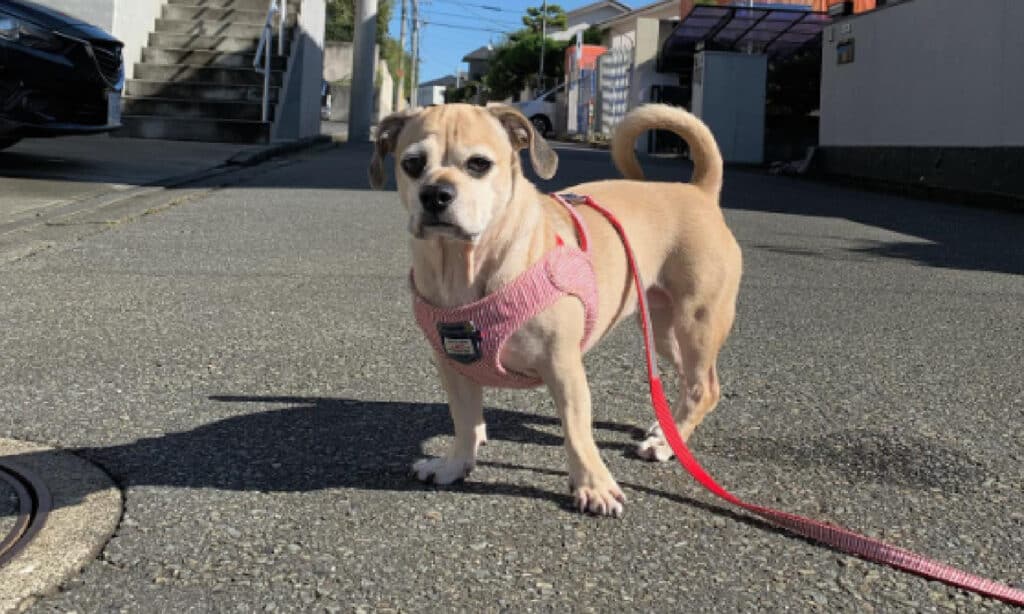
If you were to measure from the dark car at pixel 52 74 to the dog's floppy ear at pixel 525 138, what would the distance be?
7.01 m

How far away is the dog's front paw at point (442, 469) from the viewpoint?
8.80 ft

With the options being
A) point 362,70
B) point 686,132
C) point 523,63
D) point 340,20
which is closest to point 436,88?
point 523,63

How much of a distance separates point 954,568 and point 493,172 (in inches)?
53.9

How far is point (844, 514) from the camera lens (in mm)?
2564

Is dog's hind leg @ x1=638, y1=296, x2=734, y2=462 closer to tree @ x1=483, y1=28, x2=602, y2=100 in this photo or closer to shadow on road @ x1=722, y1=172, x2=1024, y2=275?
shadow on road @ x1=722, y1=172, x2=1024, y2=275

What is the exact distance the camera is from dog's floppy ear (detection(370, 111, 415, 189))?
271 cm

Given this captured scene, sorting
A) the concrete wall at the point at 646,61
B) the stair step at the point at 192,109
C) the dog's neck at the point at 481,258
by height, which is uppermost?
the concrete wall at the point at 646,61

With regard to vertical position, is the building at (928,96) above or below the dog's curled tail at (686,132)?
above

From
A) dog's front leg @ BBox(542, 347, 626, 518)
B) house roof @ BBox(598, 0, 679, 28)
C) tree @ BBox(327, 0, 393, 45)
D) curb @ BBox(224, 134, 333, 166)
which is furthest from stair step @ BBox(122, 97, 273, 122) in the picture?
house roof @ BBox(598, 0, 679, 28)

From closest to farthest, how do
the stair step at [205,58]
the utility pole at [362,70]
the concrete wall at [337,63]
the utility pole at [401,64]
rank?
the stair step at [205,58] < the utility pole at [362,70] < the concrete wall at [337,63] < the utility pole at [401,64]

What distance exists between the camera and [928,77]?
1470cm

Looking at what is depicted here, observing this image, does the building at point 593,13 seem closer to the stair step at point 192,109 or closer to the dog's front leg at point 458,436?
the stair step at point 192,109

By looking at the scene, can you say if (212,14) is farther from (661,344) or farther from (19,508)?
(19,508)

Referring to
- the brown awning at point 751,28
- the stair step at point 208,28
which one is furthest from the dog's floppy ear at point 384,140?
the brown awning at point 751,28
